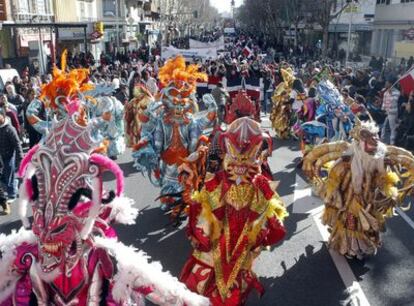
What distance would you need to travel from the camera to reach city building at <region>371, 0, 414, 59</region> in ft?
94.1

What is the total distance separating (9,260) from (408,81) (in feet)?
31.0

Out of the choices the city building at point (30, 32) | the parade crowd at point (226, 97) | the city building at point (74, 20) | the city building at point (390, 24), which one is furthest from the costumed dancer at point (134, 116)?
the city building at point (390, 24)

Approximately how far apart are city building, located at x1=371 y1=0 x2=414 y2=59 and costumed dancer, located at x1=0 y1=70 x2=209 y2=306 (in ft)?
85.4

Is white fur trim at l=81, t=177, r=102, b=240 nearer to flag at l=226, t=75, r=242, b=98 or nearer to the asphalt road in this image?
the asphalt road

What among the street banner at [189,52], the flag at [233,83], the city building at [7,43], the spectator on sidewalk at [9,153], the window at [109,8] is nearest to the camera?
the spectator on sidewalk at [9,153]

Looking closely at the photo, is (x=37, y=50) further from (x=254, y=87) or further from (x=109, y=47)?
(x=109, y=47)

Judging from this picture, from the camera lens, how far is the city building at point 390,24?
28681 mm

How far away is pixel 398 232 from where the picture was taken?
679 cm

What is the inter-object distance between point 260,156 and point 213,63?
14626mm

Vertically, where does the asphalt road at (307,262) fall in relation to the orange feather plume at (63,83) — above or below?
below

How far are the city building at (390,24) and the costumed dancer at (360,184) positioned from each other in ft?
75.3

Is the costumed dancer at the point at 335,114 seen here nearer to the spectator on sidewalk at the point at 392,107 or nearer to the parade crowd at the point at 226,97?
the parade crowd at the point at 226,97

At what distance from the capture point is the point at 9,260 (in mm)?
3107

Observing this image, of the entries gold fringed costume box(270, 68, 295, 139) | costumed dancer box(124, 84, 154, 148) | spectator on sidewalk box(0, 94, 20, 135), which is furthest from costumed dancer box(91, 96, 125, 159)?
gold fringed costume box(270, 68, 295, 139)
